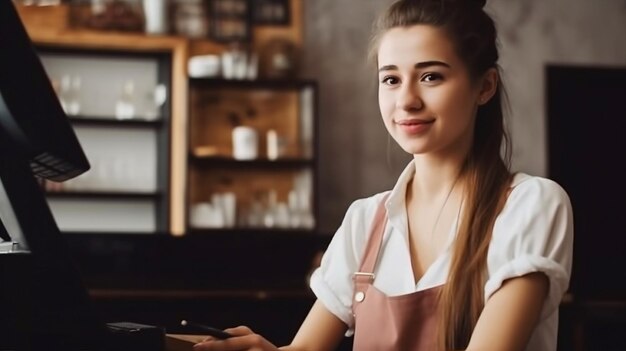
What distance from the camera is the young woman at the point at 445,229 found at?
1.31 metres

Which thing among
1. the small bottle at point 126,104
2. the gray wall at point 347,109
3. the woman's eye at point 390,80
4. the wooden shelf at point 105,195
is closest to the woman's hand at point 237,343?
the woman's eye at point 390,80

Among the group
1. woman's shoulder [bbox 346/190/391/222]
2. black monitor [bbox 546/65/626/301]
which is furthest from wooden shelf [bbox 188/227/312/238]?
woman's shoulder [bbox 346/190/391/222]

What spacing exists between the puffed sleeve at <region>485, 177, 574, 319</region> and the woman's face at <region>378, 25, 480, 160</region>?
0.53 feet

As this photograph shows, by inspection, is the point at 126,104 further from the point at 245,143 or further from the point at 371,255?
the point at 371,255

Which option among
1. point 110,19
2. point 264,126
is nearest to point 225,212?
point 264,126

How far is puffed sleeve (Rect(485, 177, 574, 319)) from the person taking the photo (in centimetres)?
130

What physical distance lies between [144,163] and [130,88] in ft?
1.60

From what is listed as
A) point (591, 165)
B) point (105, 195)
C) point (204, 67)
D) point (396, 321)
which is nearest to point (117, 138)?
point (105, 195)

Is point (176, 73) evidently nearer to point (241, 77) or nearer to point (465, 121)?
point (241, 77)

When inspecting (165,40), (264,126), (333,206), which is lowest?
(333,206)

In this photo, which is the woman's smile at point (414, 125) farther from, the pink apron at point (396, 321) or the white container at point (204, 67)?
the white container at point (204, 67)

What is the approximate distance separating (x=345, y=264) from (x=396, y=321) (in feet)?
0.63

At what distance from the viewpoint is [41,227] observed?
0.87 m

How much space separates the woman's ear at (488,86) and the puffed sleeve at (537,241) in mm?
215
